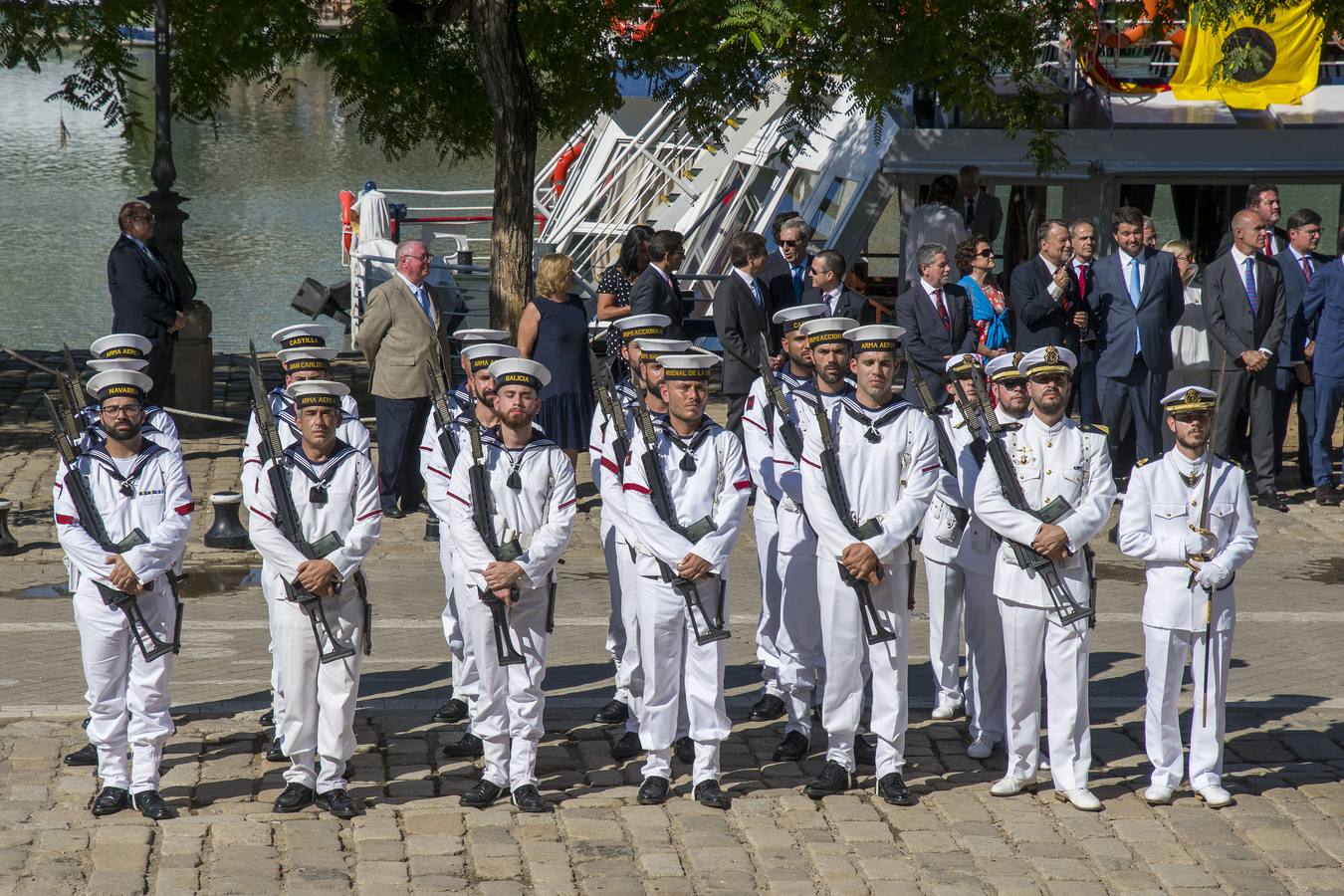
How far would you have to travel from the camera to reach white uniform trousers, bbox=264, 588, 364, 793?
7148 millimetres

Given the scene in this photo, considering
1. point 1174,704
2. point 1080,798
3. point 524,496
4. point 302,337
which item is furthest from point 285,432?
point 1174,704

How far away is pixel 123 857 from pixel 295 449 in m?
1.81

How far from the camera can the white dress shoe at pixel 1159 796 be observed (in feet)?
24.3

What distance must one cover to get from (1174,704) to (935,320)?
4698mm

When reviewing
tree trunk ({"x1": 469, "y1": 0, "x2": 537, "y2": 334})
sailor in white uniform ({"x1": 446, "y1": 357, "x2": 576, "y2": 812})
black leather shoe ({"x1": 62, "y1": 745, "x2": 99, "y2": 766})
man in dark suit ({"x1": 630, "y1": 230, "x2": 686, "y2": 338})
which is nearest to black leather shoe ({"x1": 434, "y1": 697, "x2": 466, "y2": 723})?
sailor in white uniform ({"x1": 446, "y1": 357, "x2": 576, "y2": 812})

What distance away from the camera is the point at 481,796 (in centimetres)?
731

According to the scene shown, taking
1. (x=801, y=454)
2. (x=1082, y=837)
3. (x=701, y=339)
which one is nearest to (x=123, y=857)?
(x=801, y=454)

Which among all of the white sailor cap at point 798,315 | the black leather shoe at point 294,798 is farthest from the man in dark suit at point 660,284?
the black leather shoe at point 294,798

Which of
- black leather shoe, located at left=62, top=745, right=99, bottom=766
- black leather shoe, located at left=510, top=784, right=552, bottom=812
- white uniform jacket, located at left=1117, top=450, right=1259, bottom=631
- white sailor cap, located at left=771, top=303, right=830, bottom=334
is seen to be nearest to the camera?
black leather shoe, located at left=510, top=784, right=552, bottom=812

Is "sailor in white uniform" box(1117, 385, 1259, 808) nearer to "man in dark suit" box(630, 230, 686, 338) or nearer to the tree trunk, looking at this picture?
"man in dark suit" box(630, 230, 686, 338)

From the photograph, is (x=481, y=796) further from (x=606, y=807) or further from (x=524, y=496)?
(x=524, y=496)

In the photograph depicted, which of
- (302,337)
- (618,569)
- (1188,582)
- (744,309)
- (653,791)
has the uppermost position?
(302,337)

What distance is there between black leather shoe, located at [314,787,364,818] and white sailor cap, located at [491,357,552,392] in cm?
184

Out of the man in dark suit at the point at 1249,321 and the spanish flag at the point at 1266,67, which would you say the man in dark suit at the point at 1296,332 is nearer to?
the man in dark suit at the point at 1249,321
